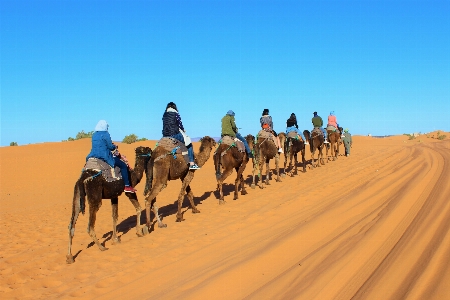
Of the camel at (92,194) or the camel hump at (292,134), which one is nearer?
the camel at (92,194)

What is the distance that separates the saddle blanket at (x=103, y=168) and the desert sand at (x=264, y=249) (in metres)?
1.65

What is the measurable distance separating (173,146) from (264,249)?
4252mm

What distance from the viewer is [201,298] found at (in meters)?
5.22

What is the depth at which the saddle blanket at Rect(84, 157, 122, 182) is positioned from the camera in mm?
8008

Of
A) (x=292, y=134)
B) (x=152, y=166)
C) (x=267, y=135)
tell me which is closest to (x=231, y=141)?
(x=267, y=135)

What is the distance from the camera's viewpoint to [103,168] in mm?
8164

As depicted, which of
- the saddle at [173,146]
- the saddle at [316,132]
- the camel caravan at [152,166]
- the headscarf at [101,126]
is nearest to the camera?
the camel caravan at [152,166]

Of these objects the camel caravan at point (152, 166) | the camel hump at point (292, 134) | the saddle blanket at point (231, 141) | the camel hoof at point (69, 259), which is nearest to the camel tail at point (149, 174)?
the camel caravan at point (152, 166)

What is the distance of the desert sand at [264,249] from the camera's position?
17.5 ft

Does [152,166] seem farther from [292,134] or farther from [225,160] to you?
[292,134]

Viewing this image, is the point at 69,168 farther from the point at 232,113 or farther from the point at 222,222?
the point at 222,222

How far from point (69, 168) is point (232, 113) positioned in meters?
15.0

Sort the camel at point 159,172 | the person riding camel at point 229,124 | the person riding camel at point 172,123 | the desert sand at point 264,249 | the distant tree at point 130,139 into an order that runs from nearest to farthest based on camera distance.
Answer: the desert sand at point 264,249 < the camel at point 159,172 < the person riding camel at point 172,123 < the person riding camel at point 229,124 < the distant tree at point 130,139

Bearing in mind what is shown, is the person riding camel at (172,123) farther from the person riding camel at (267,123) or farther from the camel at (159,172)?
the person riding camel at (267,123)
